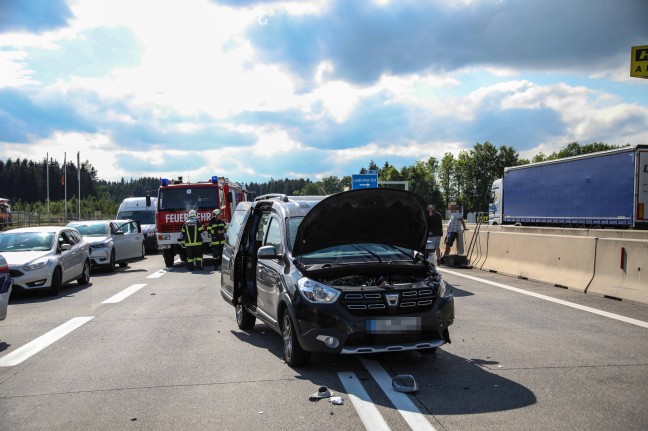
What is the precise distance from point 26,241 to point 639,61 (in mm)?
14149

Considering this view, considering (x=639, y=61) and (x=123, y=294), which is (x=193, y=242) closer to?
(x=123, y=294)

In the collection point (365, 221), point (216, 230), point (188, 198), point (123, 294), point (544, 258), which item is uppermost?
point (188, 198)

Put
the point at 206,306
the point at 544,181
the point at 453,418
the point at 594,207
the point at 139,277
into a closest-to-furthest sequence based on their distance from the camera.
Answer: the point at 453,418, the point at 206,306, the point at 139,277, the point at 594,207, the point at 544,181

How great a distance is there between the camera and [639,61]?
45.0ft

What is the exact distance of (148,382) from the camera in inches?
232

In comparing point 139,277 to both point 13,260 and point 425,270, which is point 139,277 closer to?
point 13,260

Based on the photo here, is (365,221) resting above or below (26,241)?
above

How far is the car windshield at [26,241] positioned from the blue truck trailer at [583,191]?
19.2 meters

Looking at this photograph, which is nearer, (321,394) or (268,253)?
(321,394)

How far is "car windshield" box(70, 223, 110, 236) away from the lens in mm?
19516

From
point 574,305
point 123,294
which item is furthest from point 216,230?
point 574,305

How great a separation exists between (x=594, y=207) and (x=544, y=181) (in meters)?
4.60

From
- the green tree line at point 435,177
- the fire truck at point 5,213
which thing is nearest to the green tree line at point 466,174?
the green tree line at point 435,177

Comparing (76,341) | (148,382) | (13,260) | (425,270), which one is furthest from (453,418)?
(13,260)
